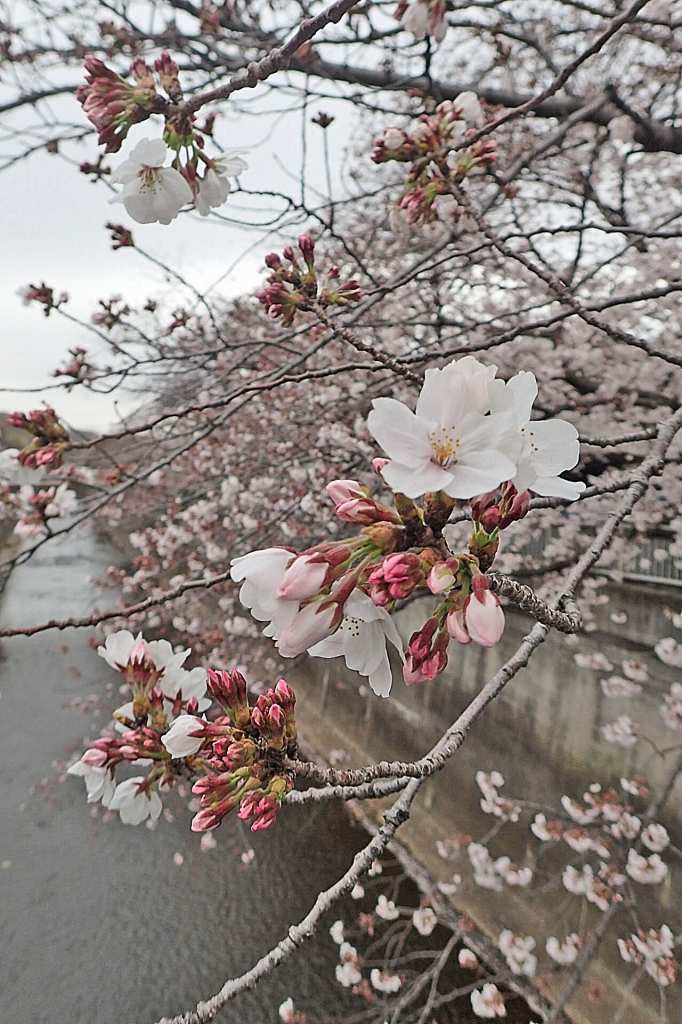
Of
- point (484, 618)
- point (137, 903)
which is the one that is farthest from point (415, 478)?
point (137, 903)

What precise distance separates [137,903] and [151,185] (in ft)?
16.3

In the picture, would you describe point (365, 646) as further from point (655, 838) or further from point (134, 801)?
point (655, 838)

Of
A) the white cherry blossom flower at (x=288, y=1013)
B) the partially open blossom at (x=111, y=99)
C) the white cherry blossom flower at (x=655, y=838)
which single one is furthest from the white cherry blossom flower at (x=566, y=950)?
the partially open blossom at (x=111, y=99)

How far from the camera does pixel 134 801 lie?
1.15 metres

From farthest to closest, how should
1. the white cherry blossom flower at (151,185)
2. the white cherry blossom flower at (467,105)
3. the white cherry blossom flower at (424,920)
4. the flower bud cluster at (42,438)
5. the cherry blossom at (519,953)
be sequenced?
1. the white cherry blossom flower at (424,920)
2. the cherry blossom at (519,953)
3. the white cherry blossom flower at (467,105)
4. the flower bud cluster at (42,438)
5. the white cherry blossom flower at (151,185)

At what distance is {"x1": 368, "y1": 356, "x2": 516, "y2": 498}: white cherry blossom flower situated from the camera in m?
0.62

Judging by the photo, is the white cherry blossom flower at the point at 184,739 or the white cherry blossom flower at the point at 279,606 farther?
the white cherry blossom flower at the point at 184,739

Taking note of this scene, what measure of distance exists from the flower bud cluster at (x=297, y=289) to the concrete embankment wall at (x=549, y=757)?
2333 millimetres

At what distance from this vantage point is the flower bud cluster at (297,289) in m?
1.35

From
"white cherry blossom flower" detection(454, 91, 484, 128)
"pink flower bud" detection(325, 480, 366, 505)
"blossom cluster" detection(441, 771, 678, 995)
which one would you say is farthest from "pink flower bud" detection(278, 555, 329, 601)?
"blossom cluster" detection(441, 771, 678, 995)

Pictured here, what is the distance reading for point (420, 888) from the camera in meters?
4.49

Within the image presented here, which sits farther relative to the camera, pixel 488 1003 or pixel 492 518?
pixel 488 1003

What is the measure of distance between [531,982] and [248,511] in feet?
11.8

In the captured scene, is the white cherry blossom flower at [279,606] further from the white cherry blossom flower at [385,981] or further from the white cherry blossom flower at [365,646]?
the white cherry blossom flower at [385,981]
